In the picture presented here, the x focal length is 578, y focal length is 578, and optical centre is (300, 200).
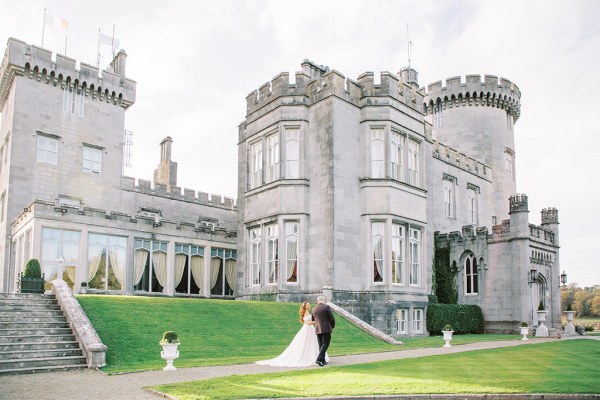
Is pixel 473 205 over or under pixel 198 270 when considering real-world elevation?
over

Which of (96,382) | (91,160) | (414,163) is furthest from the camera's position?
(91,160)

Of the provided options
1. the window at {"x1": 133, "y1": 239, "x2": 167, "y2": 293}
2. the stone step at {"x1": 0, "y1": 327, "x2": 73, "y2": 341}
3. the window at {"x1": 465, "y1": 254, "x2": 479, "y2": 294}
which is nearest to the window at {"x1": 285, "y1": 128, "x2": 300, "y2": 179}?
the window at {"x1": 133, "y1": 239, "x2": 167, "y2": 293}

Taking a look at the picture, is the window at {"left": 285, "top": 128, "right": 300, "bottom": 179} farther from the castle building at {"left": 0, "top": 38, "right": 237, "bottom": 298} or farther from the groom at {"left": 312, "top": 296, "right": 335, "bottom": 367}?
the groom at {"left": 312, "top": 296, "right": 335, "bottom": 367}

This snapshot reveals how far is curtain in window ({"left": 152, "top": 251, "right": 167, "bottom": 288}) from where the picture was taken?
28.3 meters

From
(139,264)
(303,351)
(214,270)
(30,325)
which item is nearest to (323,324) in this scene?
(303,351)

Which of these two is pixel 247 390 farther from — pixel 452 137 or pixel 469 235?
pixel 452 137

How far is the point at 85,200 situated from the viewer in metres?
→ 31.8

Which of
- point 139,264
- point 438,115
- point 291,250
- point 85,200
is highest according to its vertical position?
point 438,115

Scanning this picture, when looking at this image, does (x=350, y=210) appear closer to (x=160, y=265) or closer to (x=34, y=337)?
(x=160, y=265)

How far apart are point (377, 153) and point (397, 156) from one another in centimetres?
100

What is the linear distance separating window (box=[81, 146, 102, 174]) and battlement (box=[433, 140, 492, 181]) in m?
19.5

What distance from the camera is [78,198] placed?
31484 mm

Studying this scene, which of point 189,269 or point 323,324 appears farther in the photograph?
point 189,269

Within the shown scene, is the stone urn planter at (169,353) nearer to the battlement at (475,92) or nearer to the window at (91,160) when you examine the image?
the window at (91,160)
